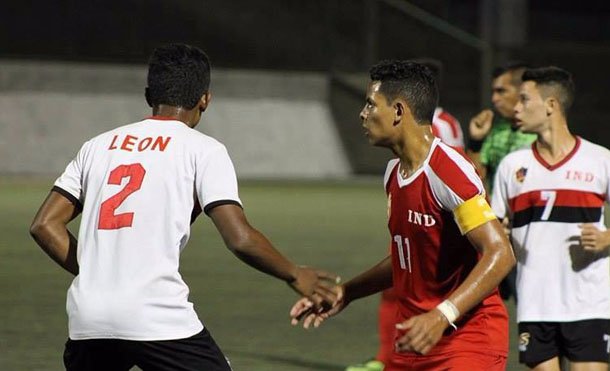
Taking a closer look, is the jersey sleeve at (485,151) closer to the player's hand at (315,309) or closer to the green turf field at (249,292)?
the green turf field at (249,292)

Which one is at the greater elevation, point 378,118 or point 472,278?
point 378,118

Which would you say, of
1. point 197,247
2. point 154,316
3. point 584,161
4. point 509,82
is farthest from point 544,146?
point 197,247

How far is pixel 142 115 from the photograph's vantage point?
1203 inches

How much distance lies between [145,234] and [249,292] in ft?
24.9

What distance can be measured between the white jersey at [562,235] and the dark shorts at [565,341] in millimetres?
40

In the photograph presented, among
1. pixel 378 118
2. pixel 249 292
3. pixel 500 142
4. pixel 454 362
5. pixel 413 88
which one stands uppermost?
pixel 413 88

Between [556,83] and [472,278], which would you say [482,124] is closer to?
[556,83]

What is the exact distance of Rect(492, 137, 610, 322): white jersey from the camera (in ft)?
20.5

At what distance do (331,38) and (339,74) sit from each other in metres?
1.51

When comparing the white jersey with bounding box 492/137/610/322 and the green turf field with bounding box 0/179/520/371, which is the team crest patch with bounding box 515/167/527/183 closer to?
the white jersey with bounding box 492/137/610/322

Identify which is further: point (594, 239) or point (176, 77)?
point (594, 239)

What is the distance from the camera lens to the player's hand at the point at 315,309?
474 cm

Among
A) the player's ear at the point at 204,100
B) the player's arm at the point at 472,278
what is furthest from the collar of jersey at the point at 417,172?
the player's ear at the point at 204,100

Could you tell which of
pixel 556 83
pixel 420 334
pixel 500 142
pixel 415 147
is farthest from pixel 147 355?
pixel 500 142
